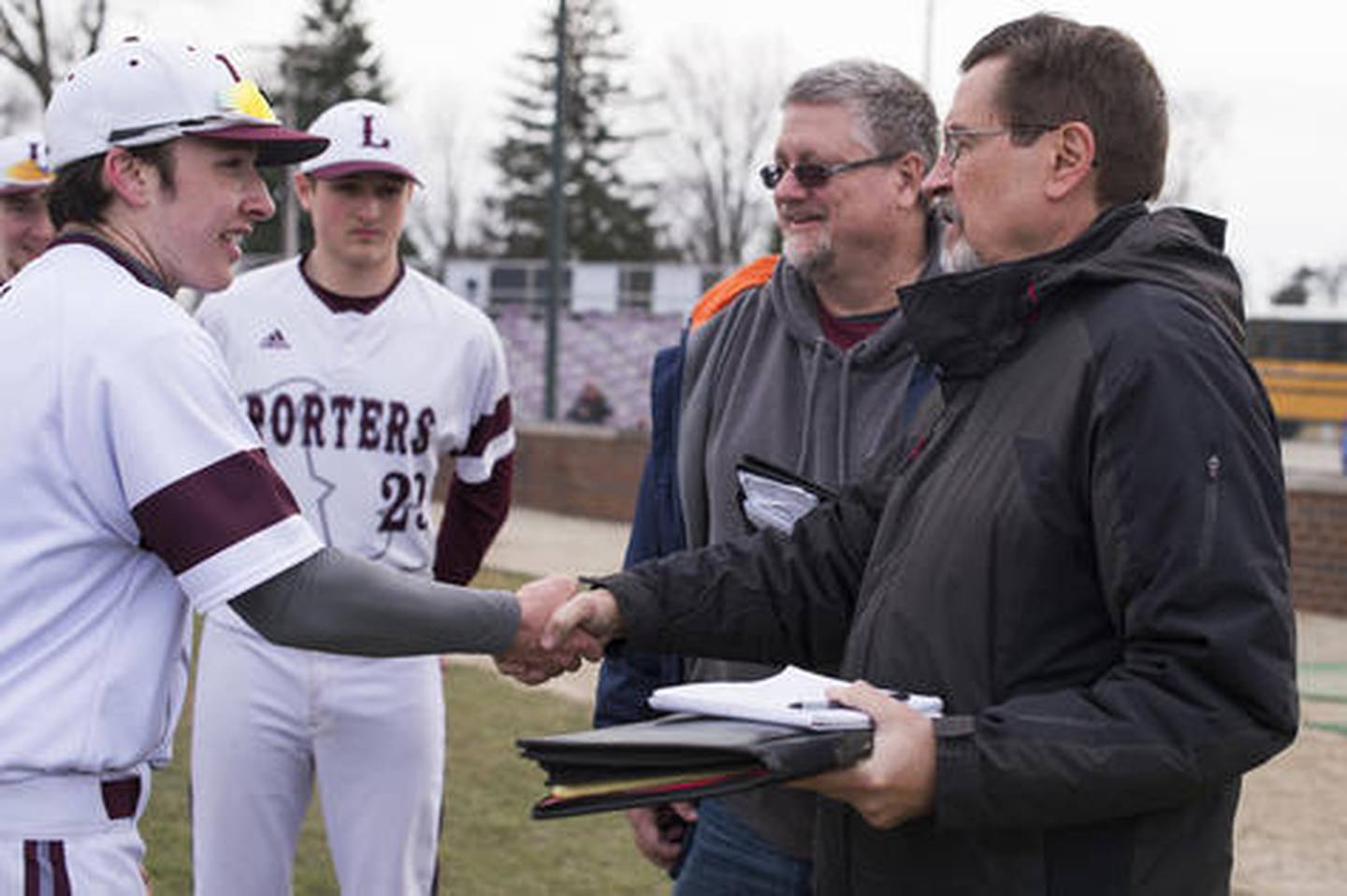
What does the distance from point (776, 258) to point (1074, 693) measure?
191 cm

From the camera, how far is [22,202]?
5.39 m

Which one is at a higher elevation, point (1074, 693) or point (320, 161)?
point (320, 161)

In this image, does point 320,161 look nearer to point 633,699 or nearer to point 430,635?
point 633,699

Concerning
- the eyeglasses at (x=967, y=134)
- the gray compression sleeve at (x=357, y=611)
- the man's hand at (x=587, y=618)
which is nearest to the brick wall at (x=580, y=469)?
the man's hand at (x=587, y=618)

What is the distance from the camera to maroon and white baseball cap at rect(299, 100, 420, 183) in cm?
471

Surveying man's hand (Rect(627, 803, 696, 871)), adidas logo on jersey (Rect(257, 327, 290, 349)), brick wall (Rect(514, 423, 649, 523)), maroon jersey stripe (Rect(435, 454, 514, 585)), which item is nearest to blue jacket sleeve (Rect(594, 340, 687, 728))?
man's hand (Rect(627, 803, 696, 871))

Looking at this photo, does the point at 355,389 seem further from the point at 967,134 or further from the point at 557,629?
the point at 967,134

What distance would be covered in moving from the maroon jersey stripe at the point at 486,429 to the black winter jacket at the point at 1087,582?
2.76 metres

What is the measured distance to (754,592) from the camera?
Result: 9.61 ft

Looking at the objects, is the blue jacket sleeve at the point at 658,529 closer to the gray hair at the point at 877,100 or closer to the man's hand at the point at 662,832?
Answer: the man's hand at the point at 662,832

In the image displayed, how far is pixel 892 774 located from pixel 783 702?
0.20 meters

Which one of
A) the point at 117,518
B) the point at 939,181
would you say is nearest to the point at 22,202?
the point at 117,518

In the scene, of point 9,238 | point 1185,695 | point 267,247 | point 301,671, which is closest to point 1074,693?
point 1185,695

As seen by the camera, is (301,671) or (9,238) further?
(9,238)
